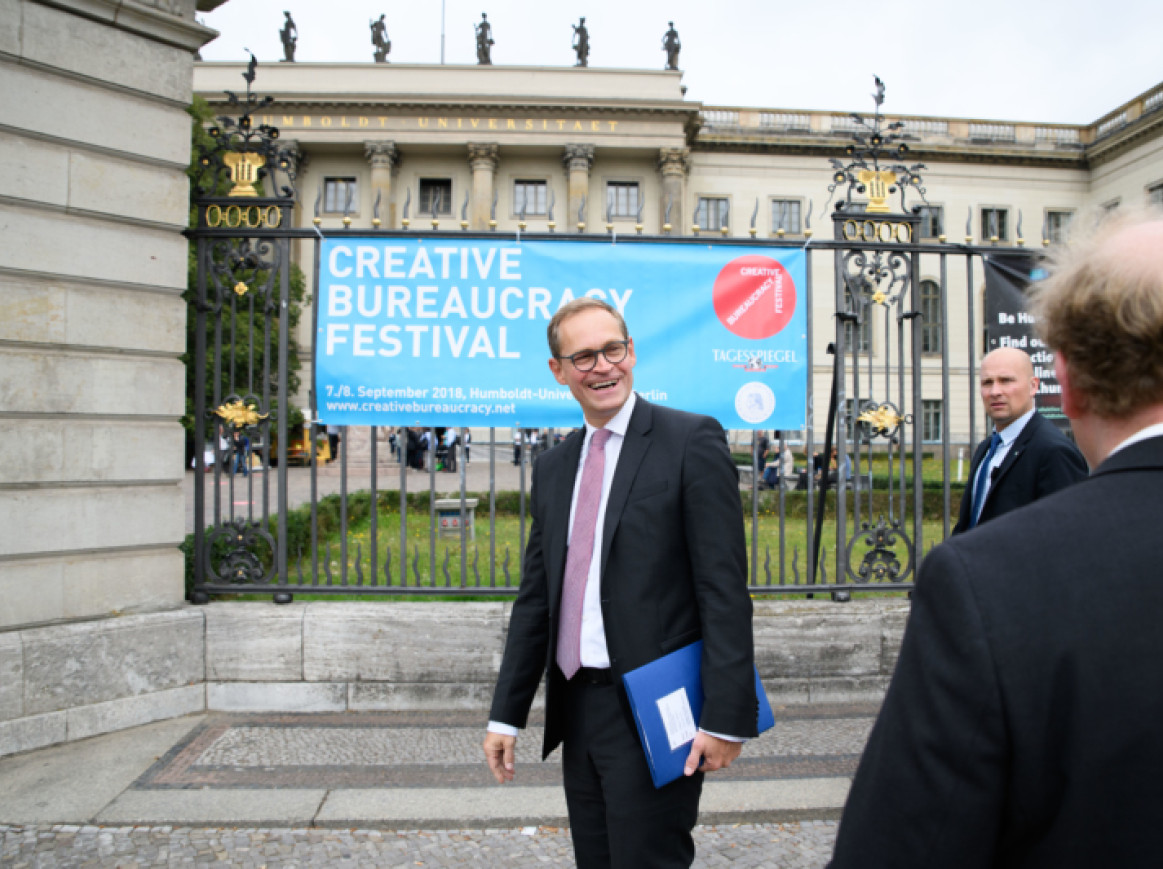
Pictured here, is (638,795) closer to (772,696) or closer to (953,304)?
(772,696)

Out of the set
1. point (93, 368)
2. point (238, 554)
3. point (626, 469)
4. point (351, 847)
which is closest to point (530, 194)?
point (238, 554)

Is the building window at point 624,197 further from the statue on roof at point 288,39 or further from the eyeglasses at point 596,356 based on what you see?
the eyeglasses at point 596,356

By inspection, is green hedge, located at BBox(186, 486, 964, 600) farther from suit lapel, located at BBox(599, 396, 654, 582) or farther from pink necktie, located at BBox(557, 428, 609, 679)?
suit lapel, located at BBox(599, 396, 654, 582)

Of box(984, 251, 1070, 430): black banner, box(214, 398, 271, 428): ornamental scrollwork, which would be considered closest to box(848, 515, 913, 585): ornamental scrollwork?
box(984, 251, 1070, 430): black banner

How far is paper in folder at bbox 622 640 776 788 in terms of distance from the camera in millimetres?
2070

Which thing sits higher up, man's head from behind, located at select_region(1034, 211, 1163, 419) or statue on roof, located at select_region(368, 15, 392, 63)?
statue on roof, located at select_region(368, 15, 392, 63)

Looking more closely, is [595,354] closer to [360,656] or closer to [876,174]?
[360,656]

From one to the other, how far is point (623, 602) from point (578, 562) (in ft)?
0.63

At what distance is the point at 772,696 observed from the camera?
201 inches

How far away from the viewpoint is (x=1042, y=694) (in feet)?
3.11

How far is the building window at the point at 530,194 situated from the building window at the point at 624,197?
3623mm

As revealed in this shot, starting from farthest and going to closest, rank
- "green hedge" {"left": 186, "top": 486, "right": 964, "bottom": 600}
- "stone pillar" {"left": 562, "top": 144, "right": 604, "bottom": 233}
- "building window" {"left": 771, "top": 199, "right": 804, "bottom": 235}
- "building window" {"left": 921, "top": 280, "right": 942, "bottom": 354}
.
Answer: "stone pillar" {"left": 562, "top": 144, "right": 604, "bottom": 233} → "building window" {"left": 771, "top": 199, "right": 804, "bottom": 235} → "building window" {"left": 921, "top": 280, "right": 942, "bottom": 354} → "green hedge" {"left": 186, "top": 486, "right": 964, "bottom": 600}

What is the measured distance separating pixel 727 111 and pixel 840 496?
42.1m

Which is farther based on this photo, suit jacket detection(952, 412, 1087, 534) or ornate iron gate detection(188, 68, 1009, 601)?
ornate iron gate detection(188, 68, 1009, 601)
